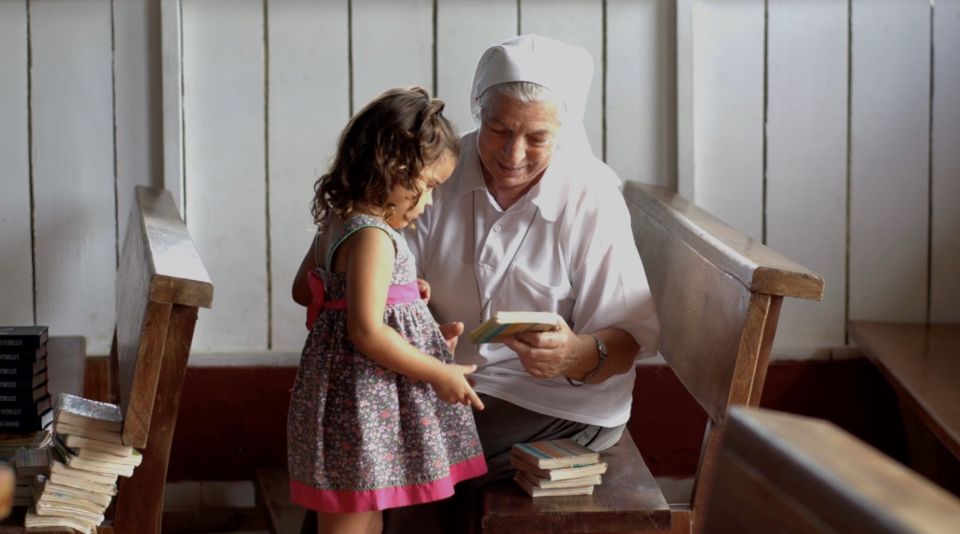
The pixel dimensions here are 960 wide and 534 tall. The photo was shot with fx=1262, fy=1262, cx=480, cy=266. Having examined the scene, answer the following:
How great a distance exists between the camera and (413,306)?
276 centimetres

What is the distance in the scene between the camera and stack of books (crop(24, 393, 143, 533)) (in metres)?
2.45

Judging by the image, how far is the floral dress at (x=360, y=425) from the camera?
262 centimetres

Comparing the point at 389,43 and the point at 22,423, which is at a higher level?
the point at 389,43

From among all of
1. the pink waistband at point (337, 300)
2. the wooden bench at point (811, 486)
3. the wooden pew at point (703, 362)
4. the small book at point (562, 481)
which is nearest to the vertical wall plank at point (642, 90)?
the wooden pew at point (703, 362)

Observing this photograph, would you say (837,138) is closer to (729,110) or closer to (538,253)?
(729,110)

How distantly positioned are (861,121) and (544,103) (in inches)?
63.9

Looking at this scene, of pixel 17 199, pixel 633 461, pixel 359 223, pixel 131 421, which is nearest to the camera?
pixel 131 421

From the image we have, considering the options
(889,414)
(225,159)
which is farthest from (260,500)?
(889,414)

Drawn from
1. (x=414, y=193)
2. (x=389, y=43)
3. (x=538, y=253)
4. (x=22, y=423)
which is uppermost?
(x=389, y=43)

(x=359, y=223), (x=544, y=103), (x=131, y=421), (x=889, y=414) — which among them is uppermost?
(x=544, y=103)

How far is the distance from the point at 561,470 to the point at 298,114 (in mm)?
1918

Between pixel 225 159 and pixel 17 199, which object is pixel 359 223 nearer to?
pixel 225 159

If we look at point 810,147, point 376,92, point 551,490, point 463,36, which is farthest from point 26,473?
point 810,147

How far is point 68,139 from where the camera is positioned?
4082mm
